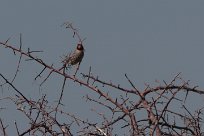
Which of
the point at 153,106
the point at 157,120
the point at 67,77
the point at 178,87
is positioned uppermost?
the point at 67,77

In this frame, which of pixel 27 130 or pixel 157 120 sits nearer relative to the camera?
pixel 157 120

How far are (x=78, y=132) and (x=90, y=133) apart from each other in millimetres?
231

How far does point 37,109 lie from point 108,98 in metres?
0.55

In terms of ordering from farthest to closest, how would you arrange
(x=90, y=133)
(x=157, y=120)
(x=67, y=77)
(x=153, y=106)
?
(x=67, y=77)
(x=90, y=133)
(x=153, y=106)
(x=157, y=120)

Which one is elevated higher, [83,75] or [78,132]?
[83,75]

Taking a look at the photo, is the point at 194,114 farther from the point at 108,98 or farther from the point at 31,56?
the point at 31,56

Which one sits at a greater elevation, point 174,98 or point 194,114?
point 194,114

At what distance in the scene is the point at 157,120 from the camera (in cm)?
341

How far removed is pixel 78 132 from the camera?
416cm

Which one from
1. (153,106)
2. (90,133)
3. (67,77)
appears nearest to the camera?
(153,106)

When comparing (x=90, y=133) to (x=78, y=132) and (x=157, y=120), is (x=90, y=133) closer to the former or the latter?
(x=78, y=132)

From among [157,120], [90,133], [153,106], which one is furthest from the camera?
[90,133]

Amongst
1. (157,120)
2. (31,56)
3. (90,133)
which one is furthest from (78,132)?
(157,120)

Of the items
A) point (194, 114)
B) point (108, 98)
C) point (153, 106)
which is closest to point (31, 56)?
point (108, 98)
